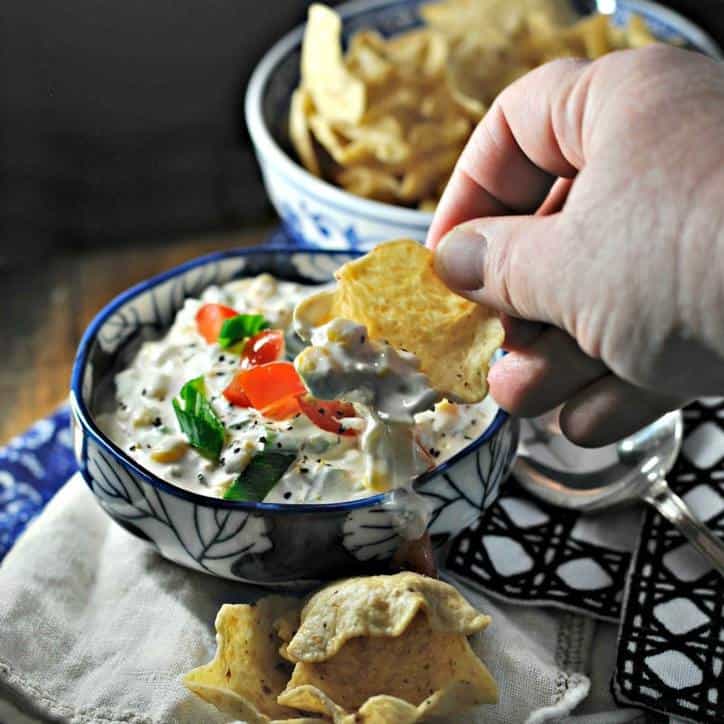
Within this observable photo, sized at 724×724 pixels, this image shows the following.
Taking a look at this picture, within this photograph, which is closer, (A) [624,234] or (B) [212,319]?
(A) [624,234]

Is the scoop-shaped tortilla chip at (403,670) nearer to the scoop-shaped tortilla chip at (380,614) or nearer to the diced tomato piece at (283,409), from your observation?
the scoop-shaped tortilla chip at (380,614)

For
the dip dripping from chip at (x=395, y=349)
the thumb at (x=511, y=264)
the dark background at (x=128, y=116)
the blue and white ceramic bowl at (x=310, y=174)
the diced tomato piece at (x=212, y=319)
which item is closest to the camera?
the thumb at (x=511, y=264)

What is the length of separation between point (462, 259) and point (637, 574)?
1.90 feet

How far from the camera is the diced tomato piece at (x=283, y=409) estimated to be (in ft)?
4.95

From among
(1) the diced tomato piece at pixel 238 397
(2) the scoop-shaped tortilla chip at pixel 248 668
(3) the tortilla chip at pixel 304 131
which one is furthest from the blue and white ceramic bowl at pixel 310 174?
(2) the scoop-shaped tortilla chip at pixel 248 668

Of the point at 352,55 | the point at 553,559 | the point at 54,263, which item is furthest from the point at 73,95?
the point at 553,559

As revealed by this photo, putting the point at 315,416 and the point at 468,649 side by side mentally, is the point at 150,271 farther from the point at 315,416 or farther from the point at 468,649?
the point at 468,649

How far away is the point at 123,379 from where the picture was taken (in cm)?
164

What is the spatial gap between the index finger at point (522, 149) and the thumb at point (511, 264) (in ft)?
0.53

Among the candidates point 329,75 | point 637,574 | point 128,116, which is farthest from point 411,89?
point 637,574

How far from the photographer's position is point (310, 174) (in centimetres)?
235

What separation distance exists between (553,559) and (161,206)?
1569 mm

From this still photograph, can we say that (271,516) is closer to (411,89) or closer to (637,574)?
(637,574)

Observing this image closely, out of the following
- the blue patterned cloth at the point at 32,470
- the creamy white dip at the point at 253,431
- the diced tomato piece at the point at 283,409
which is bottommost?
the blue patterned cloth at the point at 32,470
